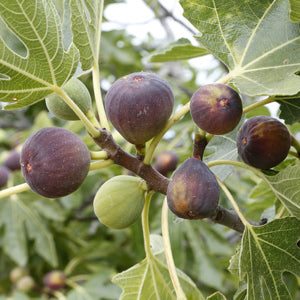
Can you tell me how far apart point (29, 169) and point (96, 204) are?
10.3 inches

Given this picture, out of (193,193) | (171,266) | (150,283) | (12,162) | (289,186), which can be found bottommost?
(12,162)

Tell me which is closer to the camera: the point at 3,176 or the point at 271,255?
the point at 271,255

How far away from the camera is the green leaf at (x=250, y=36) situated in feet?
3.55

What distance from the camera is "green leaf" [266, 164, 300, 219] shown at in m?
1.14

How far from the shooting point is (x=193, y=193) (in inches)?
38.1

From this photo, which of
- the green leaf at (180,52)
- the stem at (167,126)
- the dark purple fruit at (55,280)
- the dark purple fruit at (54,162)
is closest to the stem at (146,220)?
the stem at (167,126)

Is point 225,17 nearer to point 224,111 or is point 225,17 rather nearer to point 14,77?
point 224,111

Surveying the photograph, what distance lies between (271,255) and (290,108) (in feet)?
1.39

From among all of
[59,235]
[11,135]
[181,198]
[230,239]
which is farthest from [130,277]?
[11,135]

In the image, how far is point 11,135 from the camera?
4.07m

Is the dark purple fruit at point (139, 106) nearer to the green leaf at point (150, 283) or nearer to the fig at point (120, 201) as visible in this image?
the fig at point (120, 201)

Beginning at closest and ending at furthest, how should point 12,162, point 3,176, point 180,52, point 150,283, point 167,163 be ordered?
point 150,283
point 180,52
point 167,163
point 3,176
point 12,162

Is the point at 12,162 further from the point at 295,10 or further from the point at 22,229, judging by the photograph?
the point at 295,10

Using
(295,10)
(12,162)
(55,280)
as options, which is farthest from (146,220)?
(55,280)
